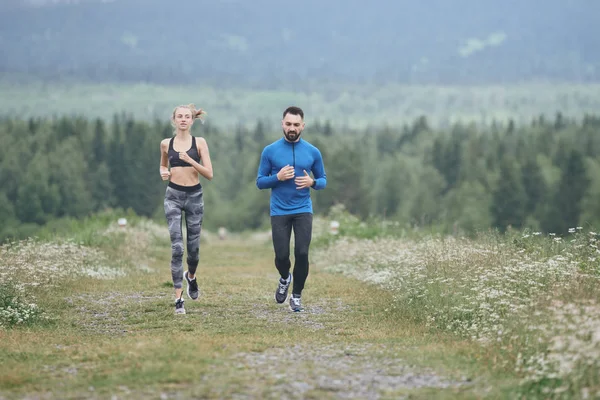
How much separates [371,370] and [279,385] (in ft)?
3.46

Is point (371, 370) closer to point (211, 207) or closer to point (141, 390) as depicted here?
point (141, 390)

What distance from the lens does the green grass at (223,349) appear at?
6.74 m

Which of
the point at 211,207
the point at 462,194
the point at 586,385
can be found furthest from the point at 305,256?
the point at 211,207

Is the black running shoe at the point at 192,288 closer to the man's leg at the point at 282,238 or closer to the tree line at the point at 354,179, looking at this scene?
the man's leg at the point at 282,238

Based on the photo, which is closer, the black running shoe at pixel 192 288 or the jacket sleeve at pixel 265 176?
the jacket sleeve at pixel 265 176

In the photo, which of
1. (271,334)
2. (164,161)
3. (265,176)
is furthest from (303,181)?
(271,334)

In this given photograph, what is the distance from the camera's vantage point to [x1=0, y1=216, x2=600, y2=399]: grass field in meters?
6.73

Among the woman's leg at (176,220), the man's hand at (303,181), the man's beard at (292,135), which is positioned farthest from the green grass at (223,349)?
the man's beard at (292,135)

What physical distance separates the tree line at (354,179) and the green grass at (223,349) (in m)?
74.8

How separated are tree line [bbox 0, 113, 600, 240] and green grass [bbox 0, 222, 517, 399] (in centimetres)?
7480

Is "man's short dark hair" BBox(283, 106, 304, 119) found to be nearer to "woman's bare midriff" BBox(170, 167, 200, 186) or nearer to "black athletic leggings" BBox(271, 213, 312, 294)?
"black athletic leggings" BBox(271, 213, 312, 294)

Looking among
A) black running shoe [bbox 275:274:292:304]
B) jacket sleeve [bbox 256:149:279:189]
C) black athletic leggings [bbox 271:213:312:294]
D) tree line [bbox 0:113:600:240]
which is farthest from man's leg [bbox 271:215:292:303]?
tree line [bbox 0:113:600:240]

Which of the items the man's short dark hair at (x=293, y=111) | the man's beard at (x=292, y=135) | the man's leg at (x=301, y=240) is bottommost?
the man's leg at (x=301, y=240)

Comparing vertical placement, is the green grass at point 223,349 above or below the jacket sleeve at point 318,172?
below
